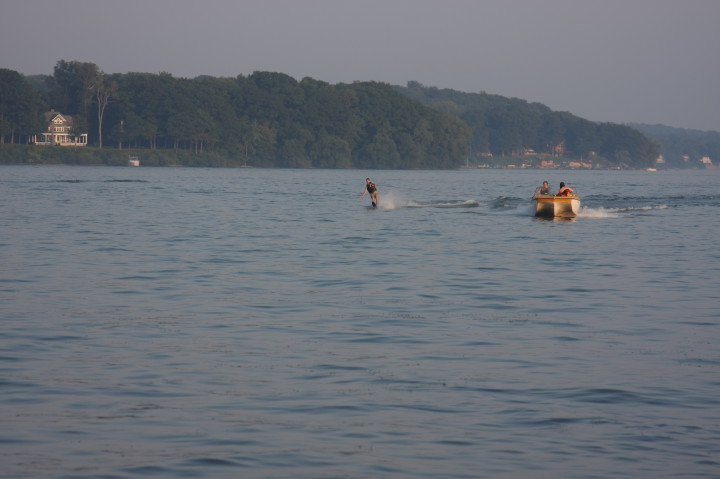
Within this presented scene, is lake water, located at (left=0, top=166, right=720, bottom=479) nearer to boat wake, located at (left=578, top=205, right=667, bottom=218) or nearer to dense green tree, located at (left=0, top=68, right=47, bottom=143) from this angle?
boat wake, located at (left=578, top=205, right=667, bottom=218)

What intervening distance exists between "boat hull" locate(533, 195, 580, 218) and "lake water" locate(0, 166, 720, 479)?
50.5 feet

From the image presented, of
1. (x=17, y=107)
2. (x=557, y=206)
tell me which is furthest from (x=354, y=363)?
(x=17, y=107)

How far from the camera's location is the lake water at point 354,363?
10.3 m

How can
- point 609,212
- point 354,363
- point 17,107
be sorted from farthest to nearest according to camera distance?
point 17,107
point 609,212
point 354,363

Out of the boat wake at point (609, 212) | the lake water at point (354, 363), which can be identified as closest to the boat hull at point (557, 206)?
the boat wake at point (609, 212)

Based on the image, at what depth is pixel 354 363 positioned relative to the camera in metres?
14.5

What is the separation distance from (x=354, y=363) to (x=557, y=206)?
115 feet

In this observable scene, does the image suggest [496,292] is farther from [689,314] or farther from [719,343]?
[719,343]

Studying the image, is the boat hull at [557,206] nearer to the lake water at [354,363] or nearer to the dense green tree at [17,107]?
the lake water at [354,363]

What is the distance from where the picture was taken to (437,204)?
6431cm

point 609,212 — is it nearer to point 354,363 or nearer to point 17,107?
point 354,363

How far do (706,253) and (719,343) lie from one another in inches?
746

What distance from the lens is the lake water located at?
33.9 ft

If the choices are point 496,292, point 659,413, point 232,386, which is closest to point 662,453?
point 659,413
